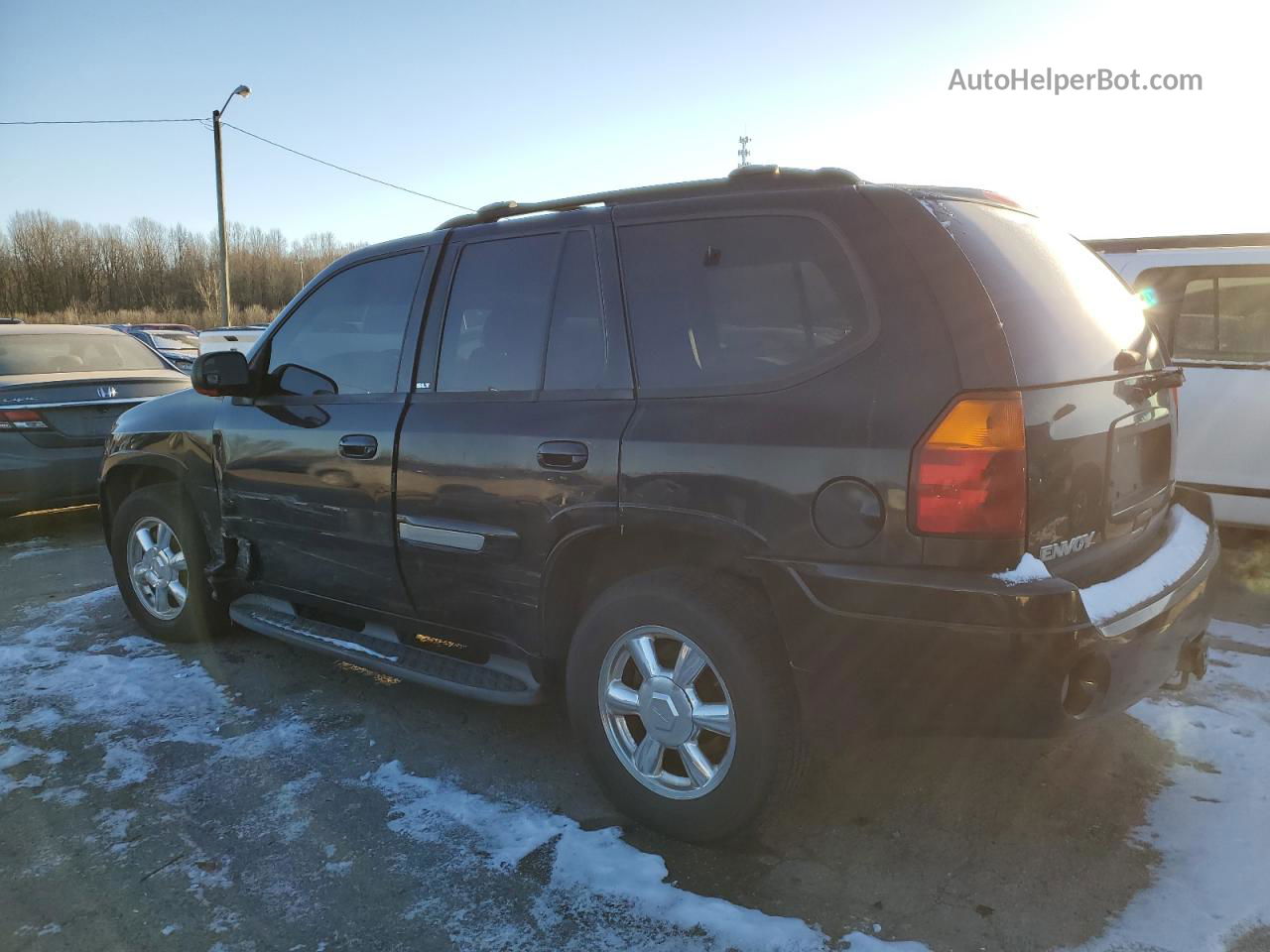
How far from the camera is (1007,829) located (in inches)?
106

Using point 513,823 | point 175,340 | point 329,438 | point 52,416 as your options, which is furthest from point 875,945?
point 175,340

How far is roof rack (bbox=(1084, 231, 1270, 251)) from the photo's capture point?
514 centimetres

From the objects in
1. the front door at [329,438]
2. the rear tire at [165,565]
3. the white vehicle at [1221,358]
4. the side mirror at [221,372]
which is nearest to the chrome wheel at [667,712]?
the front door at [329,438]

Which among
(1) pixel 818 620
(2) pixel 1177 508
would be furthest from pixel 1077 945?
(2) pixel 1177 508

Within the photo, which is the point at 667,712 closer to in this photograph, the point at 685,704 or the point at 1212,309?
the point at 685,704

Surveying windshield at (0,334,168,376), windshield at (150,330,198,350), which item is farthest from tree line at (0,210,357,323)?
windshield at (0,334,168,376)

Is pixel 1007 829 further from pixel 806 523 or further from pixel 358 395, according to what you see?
pixel 358 395

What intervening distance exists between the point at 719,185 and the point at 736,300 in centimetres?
38

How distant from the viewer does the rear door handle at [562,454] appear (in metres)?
2.68

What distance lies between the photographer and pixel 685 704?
2516 mm

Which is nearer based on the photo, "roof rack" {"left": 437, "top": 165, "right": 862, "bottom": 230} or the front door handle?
"roof rack" {"left": 437, "top": 165, "right": 862, "bottom": 230}

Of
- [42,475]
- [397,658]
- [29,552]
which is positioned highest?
[42,475]

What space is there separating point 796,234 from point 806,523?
2.63 ft

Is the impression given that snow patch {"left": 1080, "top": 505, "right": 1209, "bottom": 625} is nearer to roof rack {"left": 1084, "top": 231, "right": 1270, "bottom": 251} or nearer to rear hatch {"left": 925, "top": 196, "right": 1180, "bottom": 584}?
rear hatch {"left": 925, "top": 196, "right": 1180, "bottom": 584}
